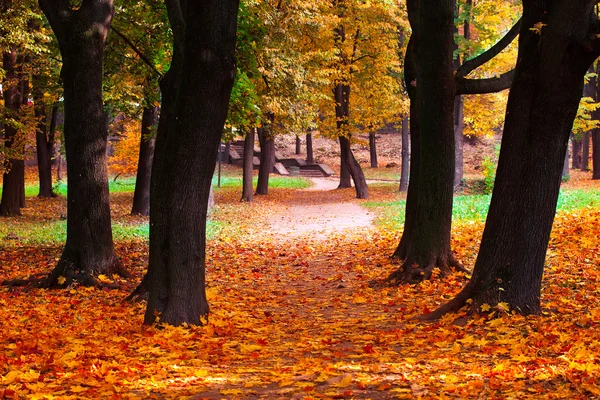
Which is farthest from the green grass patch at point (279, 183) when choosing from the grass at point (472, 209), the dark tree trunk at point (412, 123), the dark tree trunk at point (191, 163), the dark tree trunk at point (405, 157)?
the dark tree trunk at point (191, 163)

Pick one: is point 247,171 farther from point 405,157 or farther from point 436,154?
point 436,154

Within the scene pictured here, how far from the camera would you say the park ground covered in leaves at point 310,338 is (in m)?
4.81

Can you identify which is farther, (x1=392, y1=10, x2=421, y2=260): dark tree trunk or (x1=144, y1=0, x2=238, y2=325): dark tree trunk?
(x1=392, y1=10, x2=421, y2=260): dark tree trunk

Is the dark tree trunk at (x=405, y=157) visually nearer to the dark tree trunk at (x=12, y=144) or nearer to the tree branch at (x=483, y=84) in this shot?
the dark tree trunk at (x=12, y=144)

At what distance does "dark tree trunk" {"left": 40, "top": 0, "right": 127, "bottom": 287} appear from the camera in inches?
396

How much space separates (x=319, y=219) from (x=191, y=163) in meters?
14.7

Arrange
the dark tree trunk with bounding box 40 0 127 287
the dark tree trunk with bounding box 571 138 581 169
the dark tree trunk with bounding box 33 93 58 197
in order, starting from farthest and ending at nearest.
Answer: the dark tree trunk with bounding box 571 138 581 169
the dark tree trunk with bounding box 33 93 58 197
the dark tree trunk with bounding box 40 0 127 287

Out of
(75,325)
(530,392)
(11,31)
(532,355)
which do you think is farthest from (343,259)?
(11,31)

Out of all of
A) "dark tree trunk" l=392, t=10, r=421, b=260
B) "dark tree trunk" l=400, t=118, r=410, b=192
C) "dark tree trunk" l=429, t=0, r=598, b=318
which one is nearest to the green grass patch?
"dark tree trunk" l=400, t=118, r=410, b=192

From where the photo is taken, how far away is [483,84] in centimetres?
977

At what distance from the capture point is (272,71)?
20.6 meters

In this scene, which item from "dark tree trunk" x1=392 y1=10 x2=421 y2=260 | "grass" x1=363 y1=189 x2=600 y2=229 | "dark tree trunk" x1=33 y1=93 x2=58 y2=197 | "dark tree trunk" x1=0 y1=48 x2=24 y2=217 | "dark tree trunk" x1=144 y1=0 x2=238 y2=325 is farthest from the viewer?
"dark tree trunk" x1=33 y1=93 x2=58 y2=197

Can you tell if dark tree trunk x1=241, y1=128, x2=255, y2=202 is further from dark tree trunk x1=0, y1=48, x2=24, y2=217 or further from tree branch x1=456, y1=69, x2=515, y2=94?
tree branch x1=456, y1=69, x2=515, y2=94

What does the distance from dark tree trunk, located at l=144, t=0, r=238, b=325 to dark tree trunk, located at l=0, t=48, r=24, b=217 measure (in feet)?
46.3
